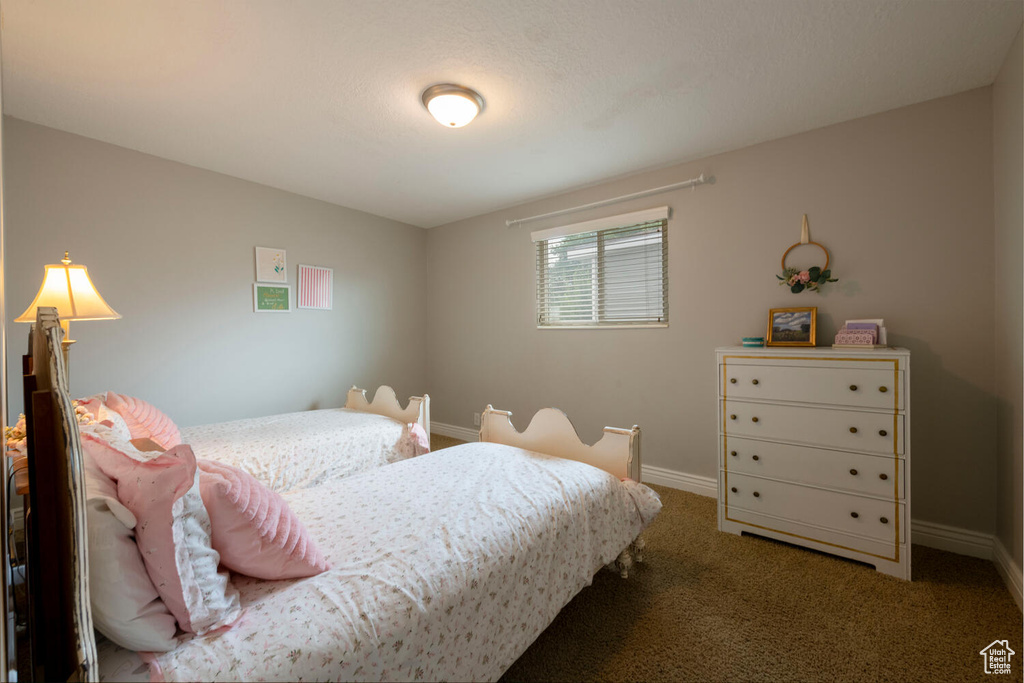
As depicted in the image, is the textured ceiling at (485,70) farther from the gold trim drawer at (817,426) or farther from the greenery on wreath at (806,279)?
the gold trim drawer at (817,426)

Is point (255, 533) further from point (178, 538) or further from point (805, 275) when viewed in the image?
point (805, 275)

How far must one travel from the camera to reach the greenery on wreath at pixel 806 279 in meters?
2.54

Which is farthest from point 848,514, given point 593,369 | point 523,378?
point 523,378

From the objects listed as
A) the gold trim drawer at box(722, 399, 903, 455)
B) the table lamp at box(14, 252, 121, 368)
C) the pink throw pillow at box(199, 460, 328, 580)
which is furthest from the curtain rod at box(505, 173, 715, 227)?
the pink throw pillow at box(199, 460, 328, 580)

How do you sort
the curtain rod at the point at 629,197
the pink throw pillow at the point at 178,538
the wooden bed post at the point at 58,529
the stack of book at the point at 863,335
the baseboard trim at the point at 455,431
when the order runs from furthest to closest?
1. the baseboard trim at the point at 455,431
2. the curtain rod at the point at 629,197
3. the stack of book at the point at 863,335
4. the pink throw pillow at the point at 178,538
5. the wooden bed post at the point at 58,529

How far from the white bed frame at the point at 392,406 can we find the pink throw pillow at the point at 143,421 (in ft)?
4.42

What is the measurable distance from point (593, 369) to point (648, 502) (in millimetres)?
1709

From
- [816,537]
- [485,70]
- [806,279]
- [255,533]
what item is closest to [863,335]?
[806,279]

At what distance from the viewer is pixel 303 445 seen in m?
2.51

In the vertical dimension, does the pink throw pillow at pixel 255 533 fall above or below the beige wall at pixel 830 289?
below

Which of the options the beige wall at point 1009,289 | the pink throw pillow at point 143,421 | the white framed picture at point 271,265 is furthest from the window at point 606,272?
the pink throw pillow at point 143,421

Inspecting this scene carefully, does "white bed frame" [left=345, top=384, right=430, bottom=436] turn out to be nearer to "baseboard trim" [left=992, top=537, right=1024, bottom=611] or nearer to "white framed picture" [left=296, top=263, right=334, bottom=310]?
"white framed picture" [left=296, top=263, right=334, bottom=310]

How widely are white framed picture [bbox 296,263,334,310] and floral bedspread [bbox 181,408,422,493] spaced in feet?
3.64

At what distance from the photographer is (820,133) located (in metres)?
2.57
